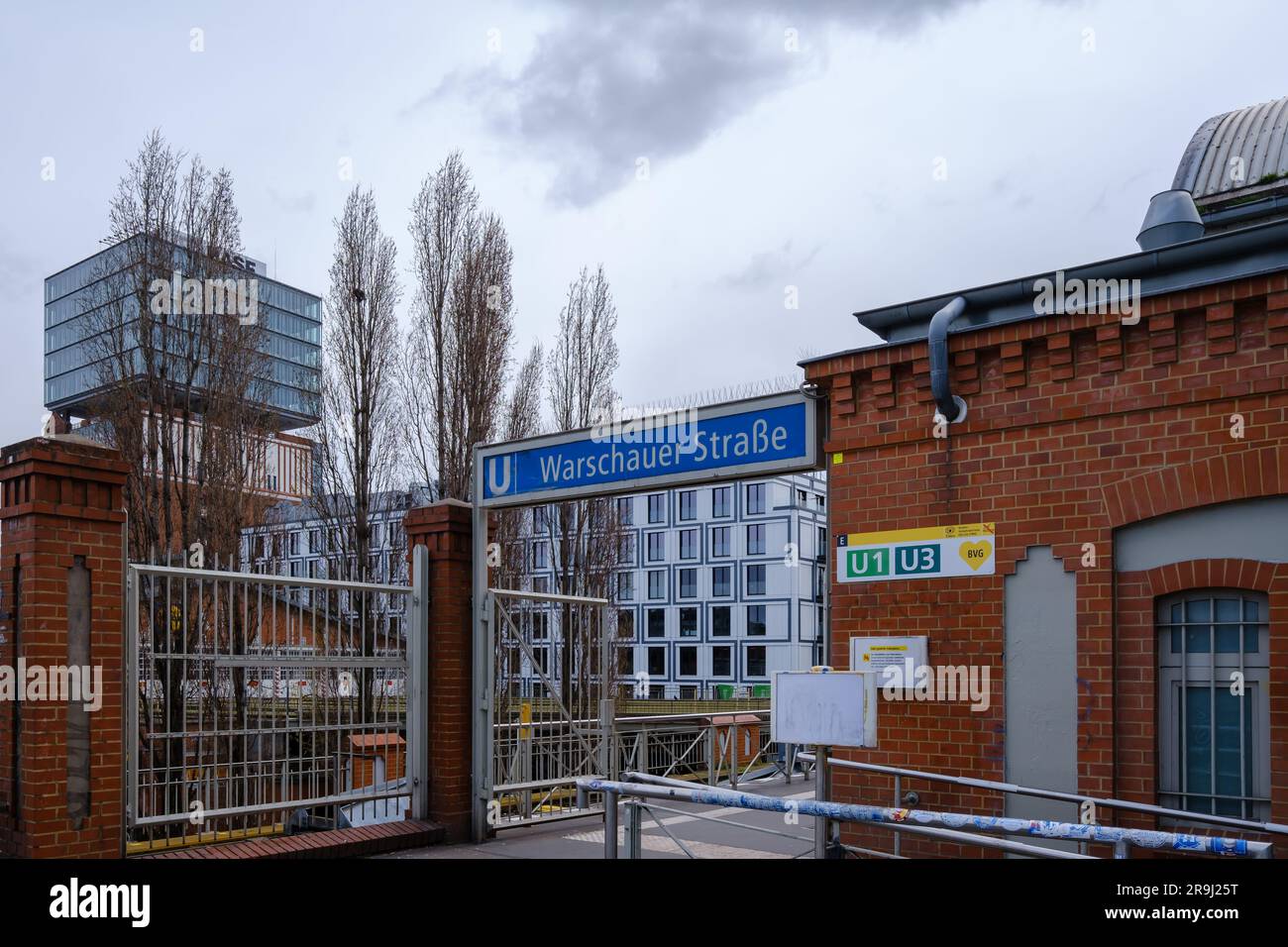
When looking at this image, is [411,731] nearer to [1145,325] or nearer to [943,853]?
[943,853]

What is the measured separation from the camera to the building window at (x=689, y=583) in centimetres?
6794

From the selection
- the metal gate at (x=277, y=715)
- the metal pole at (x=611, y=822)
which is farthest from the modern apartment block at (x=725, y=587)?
the metal pole at (x=611, y=822)

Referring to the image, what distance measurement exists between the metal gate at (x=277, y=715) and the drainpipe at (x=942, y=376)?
5.22 meters

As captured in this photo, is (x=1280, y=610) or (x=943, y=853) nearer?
(x=1280, y=610)

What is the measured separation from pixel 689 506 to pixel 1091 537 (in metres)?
60.8

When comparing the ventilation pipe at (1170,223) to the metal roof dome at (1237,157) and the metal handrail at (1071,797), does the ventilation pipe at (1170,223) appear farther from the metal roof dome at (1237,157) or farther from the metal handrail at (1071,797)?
the metal handrail at (1071,797)

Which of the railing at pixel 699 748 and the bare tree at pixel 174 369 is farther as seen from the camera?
the bare tree at pixel 174 369

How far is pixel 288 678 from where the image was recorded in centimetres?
938

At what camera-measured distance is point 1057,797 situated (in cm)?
700

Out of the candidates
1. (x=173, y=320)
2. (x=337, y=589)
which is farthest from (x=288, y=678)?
(x=173, y=320)

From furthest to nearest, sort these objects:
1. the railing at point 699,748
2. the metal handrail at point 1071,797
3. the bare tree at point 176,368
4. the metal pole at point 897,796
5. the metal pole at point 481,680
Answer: the bare tree at point 176,368
the railing at point 699,748
the metal pole at point 481,680
the metal pole at point 897,796
the metal handrail at point 1071,797

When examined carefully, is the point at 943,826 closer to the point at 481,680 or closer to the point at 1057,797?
the point at 1057,797

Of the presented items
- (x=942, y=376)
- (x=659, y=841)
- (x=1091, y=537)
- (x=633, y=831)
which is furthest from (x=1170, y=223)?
(x=633, y=831)
